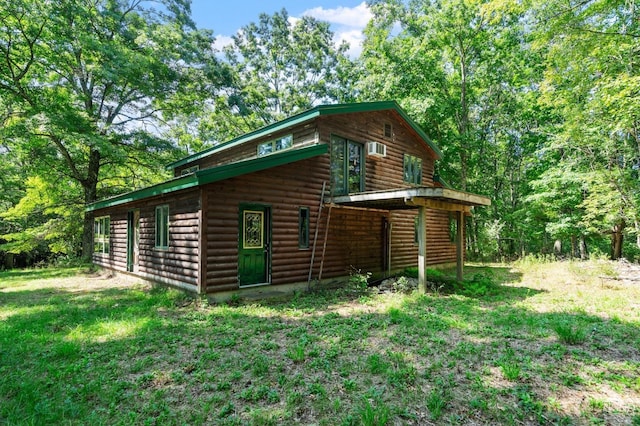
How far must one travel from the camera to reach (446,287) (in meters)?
9.80

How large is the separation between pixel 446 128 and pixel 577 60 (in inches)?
452

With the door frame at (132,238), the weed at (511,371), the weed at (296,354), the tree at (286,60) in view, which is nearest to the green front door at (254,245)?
the weed at (296,354)

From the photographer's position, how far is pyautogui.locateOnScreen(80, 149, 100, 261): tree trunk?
1666 centimetres

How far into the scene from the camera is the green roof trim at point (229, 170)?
7070mm

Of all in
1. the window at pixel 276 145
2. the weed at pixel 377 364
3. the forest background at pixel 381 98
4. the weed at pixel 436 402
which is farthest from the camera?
the forest background at pixel 381 98

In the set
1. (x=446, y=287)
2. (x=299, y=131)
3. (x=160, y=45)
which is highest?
(x=160, y=45)

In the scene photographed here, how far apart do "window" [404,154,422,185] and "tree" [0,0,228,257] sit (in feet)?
42.0

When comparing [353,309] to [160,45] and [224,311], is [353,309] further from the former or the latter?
[160,45]

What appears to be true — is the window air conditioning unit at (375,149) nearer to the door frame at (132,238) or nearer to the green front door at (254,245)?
the green front door at (254,245)

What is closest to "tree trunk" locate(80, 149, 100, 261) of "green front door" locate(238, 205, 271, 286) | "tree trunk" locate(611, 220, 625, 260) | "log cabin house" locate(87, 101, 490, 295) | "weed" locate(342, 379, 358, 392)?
"log cabin house" locate(87, 101, 490, 295)

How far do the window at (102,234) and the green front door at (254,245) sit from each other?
26.7ft

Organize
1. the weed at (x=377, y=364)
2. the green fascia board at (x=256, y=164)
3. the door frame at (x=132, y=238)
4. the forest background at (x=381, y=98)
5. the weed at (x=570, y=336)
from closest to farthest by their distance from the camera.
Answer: the weed at (x=377, y=364) < the weed at (x=570, y=336) < the green fascia board at (x=256, y=164) < the door frame at (x=132, y=238) < the forest background at (x=381, y=98)

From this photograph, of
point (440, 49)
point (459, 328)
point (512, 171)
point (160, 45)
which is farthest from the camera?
point (512, 171)

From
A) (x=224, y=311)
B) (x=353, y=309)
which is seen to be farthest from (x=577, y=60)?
(x=224, y=311)
